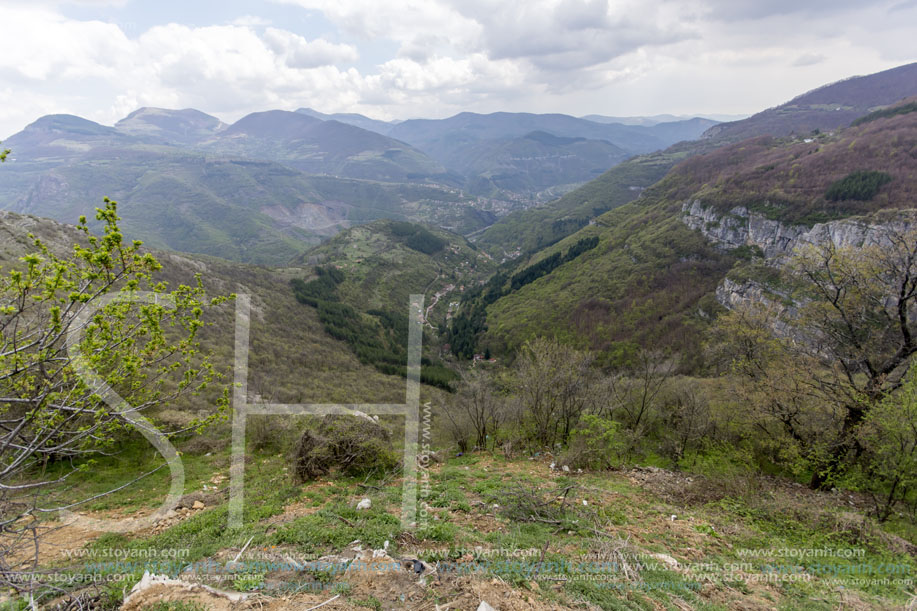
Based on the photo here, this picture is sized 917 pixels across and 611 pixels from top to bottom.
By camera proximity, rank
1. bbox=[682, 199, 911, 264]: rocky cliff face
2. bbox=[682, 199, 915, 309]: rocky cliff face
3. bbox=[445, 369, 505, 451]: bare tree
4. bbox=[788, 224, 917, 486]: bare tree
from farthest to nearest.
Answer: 1. bbox=[682, 199, 911, 264]: rocky cliff face
2. bbox=[682, 199, 915, 309]: rocky cliff face
3. bbox=[445, 369, 505, 451]: bare tree
4. bbox=[788, 224, 917, 486]: bare tree

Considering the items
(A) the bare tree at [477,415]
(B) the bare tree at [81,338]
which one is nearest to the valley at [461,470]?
(B) the bare tree at [81,338]

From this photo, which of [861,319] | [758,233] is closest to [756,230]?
[758,233]

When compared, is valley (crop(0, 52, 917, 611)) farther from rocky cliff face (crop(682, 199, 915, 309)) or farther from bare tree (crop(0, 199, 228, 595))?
rocky cliff face (crop(682, 199, 915, 309))

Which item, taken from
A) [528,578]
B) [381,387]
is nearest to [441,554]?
[528,578]

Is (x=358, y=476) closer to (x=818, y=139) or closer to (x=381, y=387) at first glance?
(x=381, y=387)

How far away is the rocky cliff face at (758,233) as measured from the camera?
239 ft

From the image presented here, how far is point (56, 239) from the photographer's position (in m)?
44.9

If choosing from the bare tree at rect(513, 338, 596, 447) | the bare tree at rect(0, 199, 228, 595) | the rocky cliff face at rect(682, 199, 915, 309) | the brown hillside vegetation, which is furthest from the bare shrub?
the brown hillside vegetation

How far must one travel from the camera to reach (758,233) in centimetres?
10000

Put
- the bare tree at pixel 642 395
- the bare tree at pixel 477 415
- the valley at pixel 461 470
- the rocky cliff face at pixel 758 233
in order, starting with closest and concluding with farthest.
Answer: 1. the valley at pixel 461 470
2. the bare tree at pixel 477 415
3. the bare tree at pixel 642 395
4. the rocky cliff face at pixel 758 233

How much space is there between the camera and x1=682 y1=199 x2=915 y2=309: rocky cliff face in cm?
7281

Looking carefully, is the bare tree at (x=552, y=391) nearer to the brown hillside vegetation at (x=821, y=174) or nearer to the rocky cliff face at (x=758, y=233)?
the rocky cliff face at (x=758, y=233)

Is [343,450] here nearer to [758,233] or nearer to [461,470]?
[461,470]

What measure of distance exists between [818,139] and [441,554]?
679 feet
